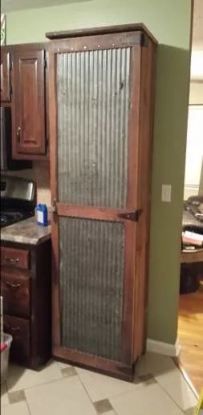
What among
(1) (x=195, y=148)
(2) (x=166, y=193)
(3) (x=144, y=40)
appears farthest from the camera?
(1) (x=195, y=148)

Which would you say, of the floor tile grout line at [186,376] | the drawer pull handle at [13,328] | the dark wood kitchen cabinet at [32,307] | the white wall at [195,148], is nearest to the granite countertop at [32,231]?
the dark wood kitchen cabinet at [32,307]

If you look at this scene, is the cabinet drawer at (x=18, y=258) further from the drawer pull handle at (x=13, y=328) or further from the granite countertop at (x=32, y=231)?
the drawer pull handle at (x=13, y=328)

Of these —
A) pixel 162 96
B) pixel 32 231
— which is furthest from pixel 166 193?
pixel 32 231

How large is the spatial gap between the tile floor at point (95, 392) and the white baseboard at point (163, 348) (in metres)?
0.13

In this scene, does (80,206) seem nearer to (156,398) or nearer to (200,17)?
(156,398)

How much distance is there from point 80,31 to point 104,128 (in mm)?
443

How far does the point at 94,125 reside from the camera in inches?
65.1

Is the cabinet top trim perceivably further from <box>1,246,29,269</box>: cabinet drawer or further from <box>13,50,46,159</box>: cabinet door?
<box>1,246,29,269</box>: cabinet drawer

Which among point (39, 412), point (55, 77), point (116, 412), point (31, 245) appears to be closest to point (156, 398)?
point (116, 412)

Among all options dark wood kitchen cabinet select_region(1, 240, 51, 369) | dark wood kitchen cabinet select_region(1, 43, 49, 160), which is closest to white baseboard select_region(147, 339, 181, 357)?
dark wood kitchen cabinet select_region(1, 240, 51, 369)

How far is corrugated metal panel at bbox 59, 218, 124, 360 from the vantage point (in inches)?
68.3

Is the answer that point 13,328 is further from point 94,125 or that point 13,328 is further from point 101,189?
point 94,125

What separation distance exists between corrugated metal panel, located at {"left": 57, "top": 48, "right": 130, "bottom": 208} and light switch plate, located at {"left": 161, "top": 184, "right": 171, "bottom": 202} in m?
0.38

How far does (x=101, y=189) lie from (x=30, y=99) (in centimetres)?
64
